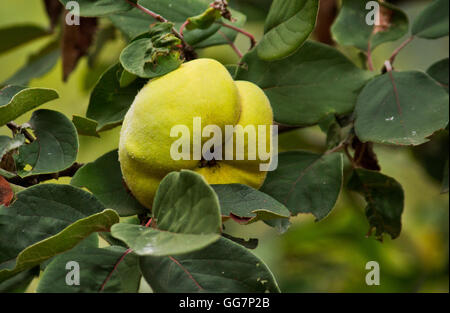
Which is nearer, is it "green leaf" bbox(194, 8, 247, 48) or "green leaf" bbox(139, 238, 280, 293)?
"green leaf" bbox(139, 238, 280, 293)

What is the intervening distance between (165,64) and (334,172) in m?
0.32

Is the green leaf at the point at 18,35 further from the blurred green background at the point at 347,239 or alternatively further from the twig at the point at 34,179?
the twig at the point at 34,179

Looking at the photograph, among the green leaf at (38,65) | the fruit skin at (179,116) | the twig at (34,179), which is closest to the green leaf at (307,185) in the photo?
the fruit skin at (179,116)

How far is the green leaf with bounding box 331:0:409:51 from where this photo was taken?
990 mm

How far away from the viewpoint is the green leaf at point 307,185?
0.81 m

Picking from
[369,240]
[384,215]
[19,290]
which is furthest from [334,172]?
[369,240]

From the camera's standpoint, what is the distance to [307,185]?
0.83 m

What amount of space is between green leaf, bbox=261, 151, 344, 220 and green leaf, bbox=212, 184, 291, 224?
0.62 feet

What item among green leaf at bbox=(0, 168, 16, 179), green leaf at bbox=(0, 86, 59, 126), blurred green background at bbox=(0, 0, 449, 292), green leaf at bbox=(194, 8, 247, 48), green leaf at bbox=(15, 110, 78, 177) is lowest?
blurred green background at bbox=(0, 0, 449, 292)

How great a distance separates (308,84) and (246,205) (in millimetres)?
281

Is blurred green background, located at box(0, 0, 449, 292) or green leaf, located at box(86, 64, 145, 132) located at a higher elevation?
green leaf, located at box(86, 64, 145, 132)

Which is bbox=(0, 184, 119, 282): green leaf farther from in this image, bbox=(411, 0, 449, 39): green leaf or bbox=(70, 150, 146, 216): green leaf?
bbox=(411, 0, 449, 39): green leaf

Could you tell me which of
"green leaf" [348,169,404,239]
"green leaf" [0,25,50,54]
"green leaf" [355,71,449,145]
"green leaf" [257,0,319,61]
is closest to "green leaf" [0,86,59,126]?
"green leaf" [257,0,319,61]

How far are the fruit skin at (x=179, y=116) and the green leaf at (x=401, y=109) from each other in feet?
0.66
